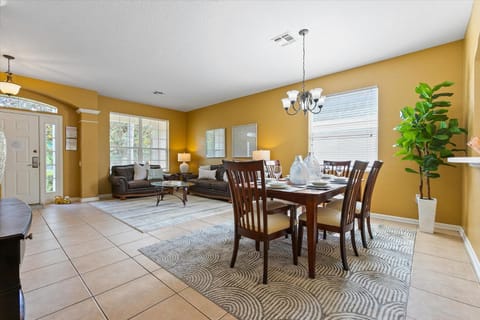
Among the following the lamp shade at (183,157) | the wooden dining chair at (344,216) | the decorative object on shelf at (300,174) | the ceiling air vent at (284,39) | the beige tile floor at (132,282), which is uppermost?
the ceiling air vent at (284,39)

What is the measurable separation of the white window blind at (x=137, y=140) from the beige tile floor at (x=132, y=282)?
3.56 metres

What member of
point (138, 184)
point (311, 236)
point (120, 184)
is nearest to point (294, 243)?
point (311, 236)

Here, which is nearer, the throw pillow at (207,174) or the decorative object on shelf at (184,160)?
the throw pillow at (207,174)

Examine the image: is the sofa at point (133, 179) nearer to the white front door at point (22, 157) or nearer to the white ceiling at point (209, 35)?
the white front door at point (22, 157)

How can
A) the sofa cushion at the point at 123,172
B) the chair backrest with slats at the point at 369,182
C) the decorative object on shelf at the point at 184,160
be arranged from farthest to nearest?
the decorative object on shelf at the point at 184,160
the sofa cushion at the point at 123,172
the chair backrest with slats at the point at 369,182

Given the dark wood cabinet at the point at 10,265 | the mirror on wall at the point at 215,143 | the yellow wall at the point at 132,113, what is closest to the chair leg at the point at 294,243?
the dark wood cabinet at the point at 10,265

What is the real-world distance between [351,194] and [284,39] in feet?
7.42

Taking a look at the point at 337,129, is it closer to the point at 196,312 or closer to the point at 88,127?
the point at 196,312

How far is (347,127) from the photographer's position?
3965 millimetres

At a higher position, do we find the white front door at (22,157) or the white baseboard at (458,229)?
the white front door at (22,157)

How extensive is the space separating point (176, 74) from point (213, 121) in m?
2.47

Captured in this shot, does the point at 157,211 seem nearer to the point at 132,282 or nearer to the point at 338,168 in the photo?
the point at 132,282

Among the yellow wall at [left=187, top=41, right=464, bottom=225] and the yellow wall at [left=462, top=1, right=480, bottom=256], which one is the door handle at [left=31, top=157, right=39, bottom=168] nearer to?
the yellow wall at [left=187, top=41, right=464, bottom=225]

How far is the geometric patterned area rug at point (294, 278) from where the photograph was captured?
1.45 m
